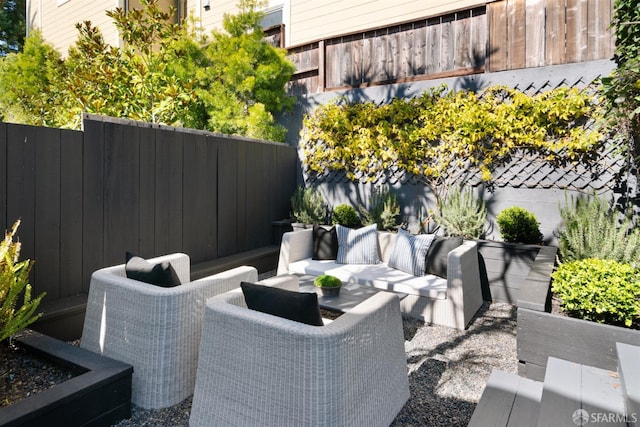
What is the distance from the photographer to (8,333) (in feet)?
6.99

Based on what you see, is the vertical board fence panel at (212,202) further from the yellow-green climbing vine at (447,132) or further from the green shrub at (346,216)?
the yellow-green climbing vine at (447,132)

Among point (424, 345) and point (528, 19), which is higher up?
point (528, 19)

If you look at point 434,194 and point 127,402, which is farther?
point 434,194

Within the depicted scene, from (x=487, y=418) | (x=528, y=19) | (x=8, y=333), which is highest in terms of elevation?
(x=528, y=19)

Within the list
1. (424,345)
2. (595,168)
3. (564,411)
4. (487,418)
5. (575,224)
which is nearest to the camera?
(564,411)

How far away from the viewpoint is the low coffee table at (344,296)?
9.70 ft

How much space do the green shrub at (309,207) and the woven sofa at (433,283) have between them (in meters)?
1.38

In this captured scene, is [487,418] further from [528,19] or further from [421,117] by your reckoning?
[528,19]

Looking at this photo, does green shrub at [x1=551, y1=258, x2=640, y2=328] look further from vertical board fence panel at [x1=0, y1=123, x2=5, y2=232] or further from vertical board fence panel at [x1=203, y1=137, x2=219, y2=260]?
vertical board fence panel at [x1=0, y1=123, x2=5, y2=232]

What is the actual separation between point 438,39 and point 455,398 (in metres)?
4.52

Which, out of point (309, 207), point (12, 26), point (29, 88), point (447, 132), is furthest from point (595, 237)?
point (12, 26)

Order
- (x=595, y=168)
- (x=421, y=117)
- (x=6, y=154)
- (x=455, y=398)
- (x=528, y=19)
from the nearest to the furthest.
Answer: (x=455, y=398)
(x=6, y=154)
(x=595, y=168)
(x=528, y=19)
(x=421, y=117)

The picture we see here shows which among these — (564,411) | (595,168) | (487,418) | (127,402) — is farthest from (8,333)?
(595,168)

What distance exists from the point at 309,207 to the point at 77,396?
426 centimetres
